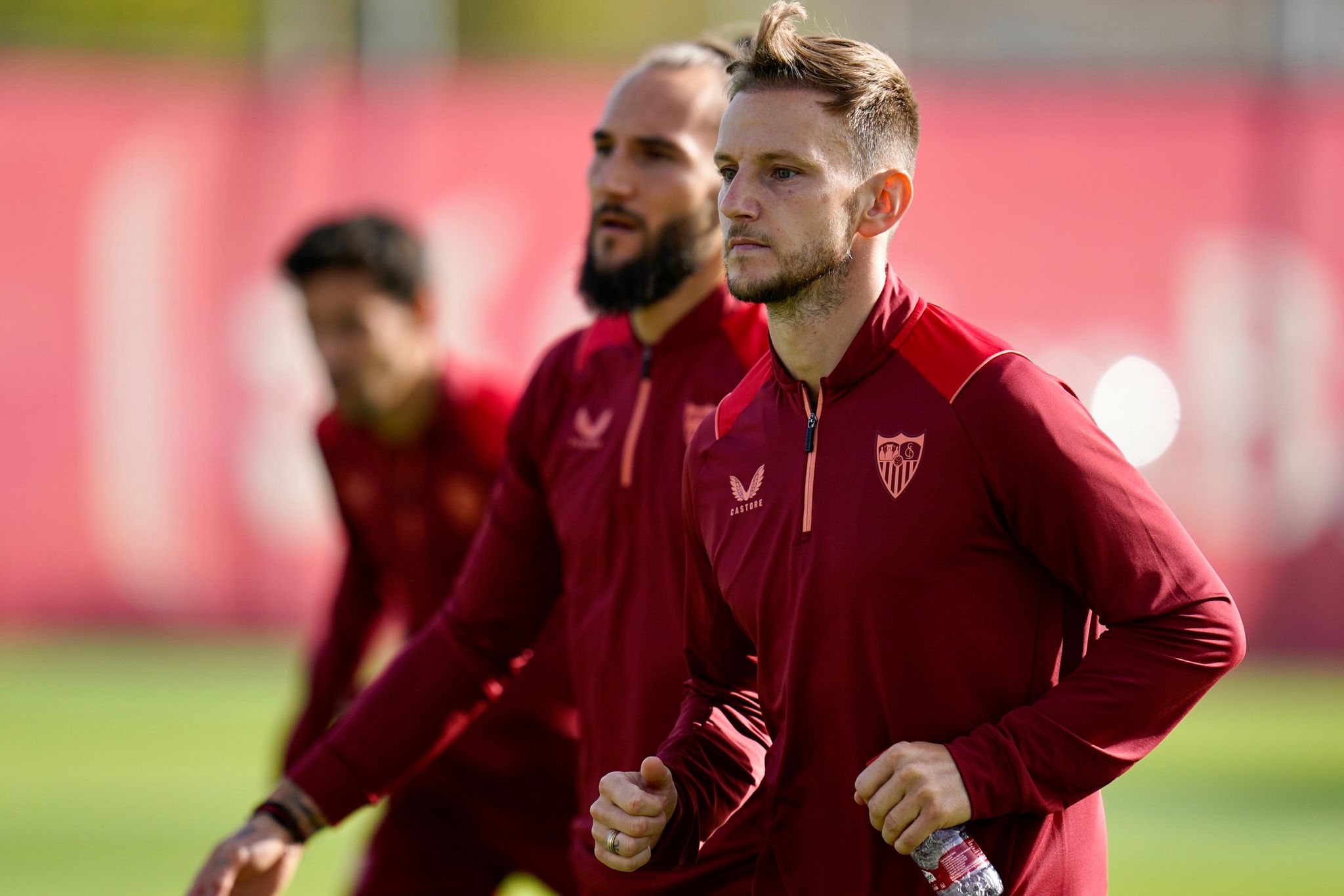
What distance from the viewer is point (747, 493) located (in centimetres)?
363

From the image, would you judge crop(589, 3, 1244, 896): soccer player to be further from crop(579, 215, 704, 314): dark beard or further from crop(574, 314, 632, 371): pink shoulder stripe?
crop(574, 314, 632, 371): pink shoulder stripe

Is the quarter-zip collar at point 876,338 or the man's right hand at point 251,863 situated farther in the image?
the man's right hand at point 251,863

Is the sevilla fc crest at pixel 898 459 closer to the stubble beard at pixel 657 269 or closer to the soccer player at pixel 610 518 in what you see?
the soccer player at pixel 610 518

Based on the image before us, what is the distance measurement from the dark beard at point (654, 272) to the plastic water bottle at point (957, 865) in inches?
74.1

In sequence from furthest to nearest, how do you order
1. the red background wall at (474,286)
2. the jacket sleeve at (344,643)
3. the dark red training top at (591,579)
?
the red background wall at (474,286)
the jacket sleeve at (344,643)
the dark red training top at (591,579)

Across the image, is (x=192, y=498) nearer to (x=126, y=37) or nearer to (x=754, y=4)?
(x=126, y=37)

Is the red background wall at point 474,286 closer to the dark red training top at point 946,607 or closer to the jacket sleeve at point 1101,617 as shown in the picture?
the dark red training top at point 946,607

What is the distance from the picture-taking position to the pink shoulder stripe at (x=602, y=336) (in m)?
4.75

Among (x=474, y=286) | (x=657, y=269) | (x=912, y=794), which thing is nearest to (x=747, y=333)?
(x=657, y=269)

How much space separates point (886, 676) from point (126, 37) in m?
17.3

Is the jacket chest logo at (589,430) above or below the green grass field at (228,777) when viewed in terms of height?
above

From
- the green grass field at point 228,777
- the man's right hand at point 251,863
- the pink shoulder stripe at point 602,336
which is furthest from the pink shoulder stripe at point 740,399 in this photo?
the green grass field at point 228,777

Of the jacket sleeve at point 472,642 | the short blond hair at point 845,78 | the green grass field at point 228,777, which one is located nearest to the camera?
the short blond hair at point 845,78

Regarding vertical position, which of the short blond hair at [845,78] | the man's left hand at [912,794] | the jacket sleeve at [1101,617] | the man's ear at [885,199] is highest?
the short blond hair at [845,78]
